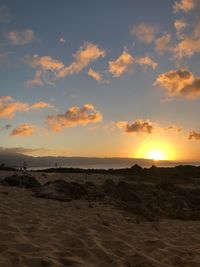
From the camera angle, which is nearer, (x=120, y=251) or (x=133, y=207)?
(x=120, y=251)

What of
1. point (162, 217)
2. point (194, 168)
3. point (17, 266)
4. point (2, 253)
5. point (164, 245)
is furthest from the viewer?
point (194, 168)

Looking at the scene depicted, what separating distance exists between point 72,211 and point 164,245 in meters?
3.70

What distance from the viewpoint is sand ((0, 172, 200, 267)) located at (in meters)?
6.38

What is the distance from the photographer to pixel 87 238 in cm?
770

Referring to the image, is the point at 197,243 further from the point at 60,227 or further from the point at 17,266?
the point at 17,266

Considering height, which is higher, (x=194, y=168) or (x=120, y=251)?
(x=194, y=168)

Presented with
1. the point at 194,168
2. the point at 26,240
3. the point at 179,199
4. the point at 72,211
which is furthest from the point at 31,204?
the point at 194,168

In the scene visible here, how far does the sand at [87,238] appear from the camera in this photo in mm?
6383

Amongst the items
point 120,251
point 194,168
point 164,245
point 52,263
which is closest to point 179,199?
point 164,245

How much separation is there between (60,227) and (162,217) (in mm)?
4701

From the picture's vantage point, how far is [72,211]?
35.7 feet

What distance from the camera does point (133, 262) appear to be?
21.4 ft

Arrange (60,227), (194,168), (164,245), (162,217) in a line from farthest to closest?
(194,168), (162,217), (60,227), (164,245)

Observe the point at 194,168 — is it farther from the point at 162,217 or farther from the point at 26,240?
the point at 26,240
